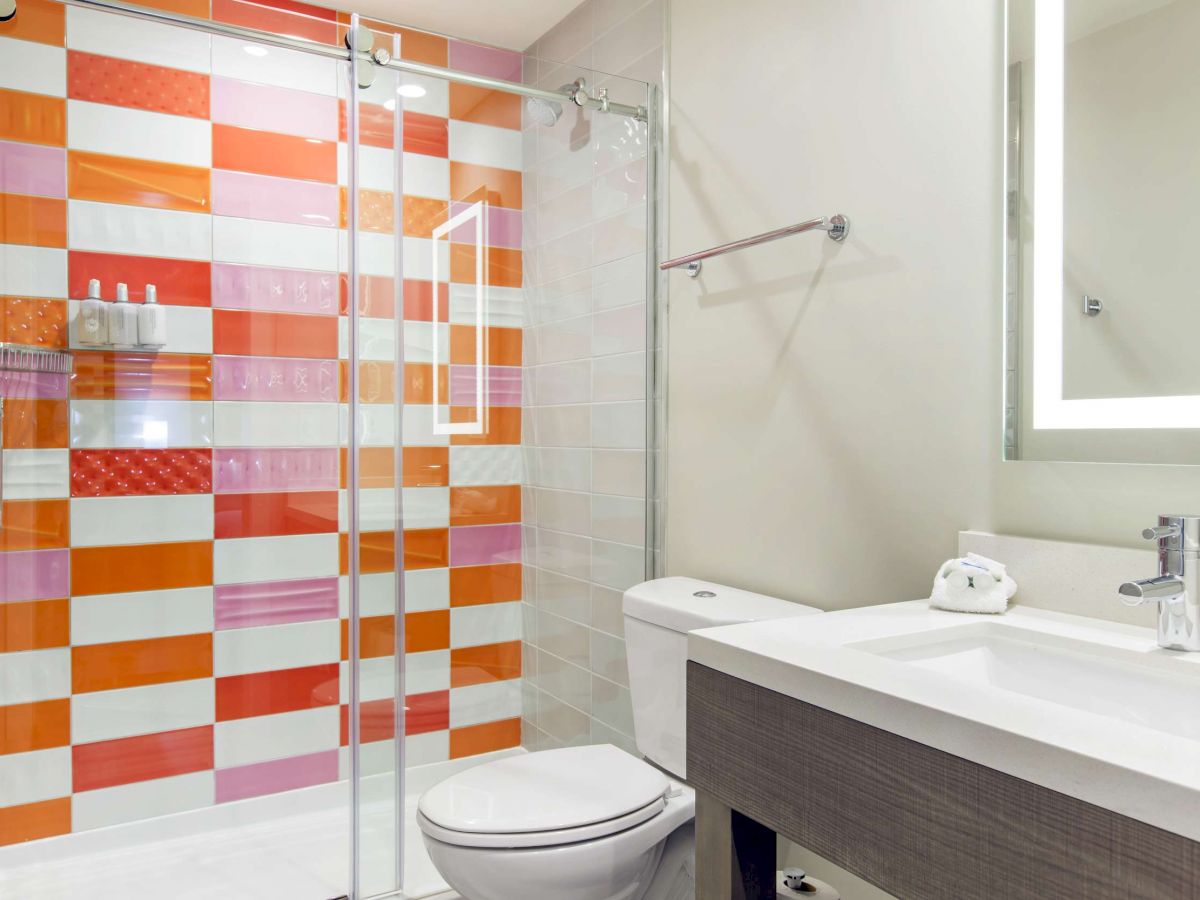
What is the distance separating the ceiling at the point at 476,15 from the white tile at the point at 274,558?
5.03ft

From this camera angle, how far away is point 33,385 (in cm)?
184

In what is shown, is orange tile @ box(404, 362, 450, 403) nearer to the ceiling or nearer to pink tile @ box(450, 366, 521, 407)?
pink tile @ box(450, 366, 521, 407)

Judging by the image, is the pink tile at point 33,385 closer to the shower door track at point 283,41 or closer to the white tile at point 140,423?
the white tile at point 140,423

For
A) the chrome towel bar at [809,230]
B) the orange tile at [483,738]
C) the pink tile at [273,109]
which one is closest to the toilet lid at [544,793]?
the orange tile at [483,738]

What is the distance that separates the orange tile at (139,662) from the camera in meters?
Result: 1.96

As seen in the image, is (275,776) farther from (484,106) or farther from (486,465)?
(484,106)

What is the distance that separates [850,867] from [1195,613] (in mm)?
486

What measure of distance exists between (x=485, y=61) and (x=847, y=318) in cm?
152

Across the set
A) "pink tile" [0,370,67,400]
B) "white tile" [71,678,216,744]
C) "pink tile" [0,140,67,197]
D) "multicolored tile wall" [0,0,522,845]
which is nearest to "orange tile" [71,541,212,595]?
"multicolored tile wall" [0,0,522,845]

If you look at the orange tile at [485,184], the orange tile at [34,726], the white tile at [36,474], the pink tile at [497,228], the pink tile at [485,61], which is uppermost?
the pink tile at [485,61]

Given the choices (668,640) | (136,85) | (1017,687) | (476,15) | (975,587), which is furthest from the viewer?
(476,15)

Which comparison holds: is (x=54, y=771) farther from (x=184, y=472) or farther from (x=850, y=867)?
(x=850, y=867)

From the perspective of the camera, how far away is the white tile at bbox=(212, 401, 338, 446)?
2035mm

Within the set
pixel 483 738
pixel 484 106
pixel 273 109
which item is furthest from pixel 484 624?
pixel 273 109
